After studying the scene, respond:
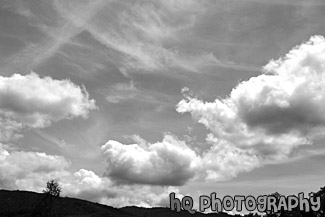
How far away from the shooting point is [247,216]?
12225cm

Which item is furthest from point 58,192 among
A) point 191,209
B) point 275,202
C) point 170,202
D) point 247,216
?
point 247,216

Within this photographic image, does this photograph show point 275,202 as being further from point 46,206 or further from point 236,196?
point 46,206

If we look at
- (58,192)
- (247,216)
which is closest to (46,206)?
(58,192)

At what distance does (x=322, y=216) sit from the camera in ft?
330

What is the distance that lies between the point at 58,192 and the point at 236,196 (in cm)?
4233

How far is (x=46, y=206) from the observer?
86.2m

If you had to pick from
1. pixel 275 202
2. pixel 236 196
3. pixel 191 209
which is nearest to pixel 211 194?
pixel 236 196

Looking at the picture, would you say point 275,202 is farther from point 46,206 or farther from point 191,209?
point 46,206

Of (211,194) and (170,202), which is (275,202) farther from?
(170,202)

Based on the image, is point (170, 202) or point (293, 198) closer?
point (170, 202)

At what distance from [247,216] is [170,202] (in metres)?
64.2

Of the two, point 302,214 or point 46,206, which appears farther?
point 302,214

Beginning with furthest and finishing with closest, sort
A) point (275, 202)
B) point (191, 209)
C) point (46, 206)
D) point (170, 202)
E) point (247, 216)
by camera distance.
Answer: point (247, 216)
point (275, 202)
point (46, 206)
point (170, 202)
point (191, 209)

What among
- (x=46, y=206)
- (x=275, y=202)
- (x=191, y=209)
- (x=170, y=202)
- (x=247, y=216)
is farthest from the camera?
(x=247, y=216)
